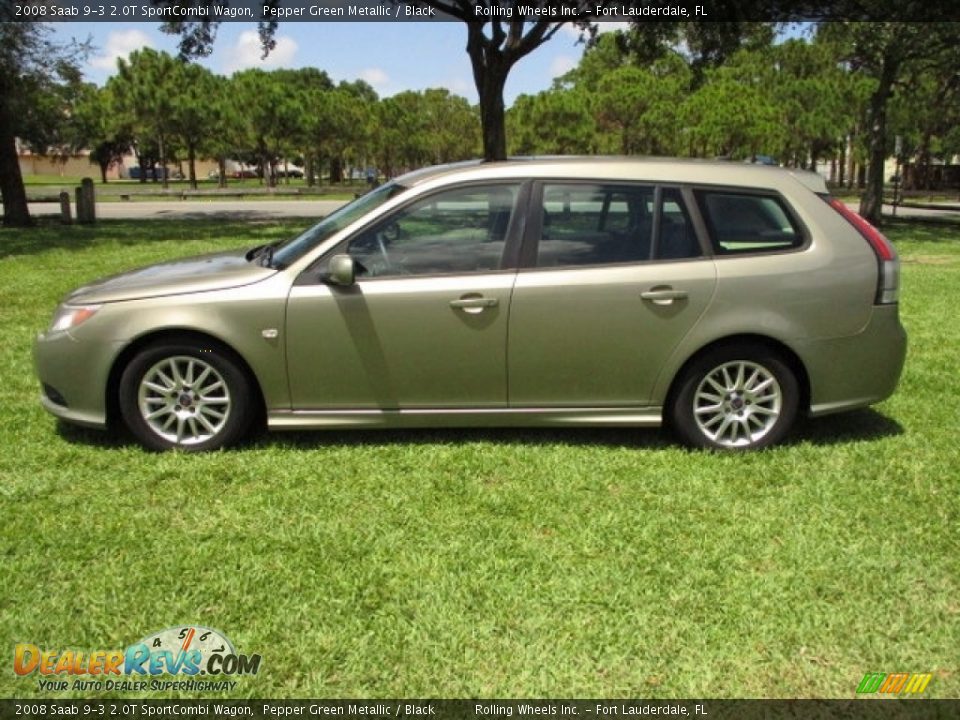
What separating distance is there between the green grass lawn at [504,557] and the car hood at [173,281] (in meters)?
0.88

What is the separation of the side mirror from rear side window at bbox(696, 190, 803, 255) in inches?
78.4

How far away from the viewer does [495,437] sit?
489 cm

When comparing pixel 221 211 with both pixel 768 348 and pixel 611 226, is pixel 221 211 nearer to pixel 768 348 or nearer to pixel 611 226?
pixel 611 226

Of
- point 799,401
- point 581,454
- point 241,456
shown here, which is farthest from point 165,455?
point 799,401

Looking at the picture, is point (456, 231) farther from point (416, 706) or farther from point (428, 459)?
point (416, 706)

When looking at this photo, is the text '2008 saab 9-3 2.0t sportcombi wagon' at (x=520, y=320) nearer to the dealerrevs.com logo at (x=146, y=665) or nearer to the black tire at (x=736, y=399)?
the black tire at (x=736, y=399)

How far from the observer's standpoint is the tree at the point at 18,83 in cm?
1639

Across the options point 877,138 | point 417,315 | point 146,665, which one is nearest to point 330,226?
point 417,315

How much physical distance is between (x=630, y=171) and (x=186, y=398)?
2819 mm

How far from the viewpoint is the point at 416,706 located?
2.59 metres

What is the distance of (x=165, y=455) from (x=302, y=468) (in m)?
0.80

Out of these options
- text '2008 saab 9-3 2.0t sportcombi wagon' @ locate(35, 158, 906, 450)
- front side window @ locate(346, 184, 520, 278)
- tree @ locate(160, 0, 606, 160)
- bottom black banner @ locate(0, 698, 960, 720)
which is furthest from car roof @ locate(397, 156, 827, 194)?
tree @ locate(160, 0, 606, 160)

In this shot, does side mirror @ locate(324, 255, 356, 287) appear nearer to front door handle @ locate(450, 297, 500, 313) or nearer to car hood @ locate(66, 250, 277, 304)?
car hood @ locate(66, 250, 277, 304)

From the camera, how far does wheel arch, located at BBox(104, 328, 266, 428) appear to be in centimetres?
443
